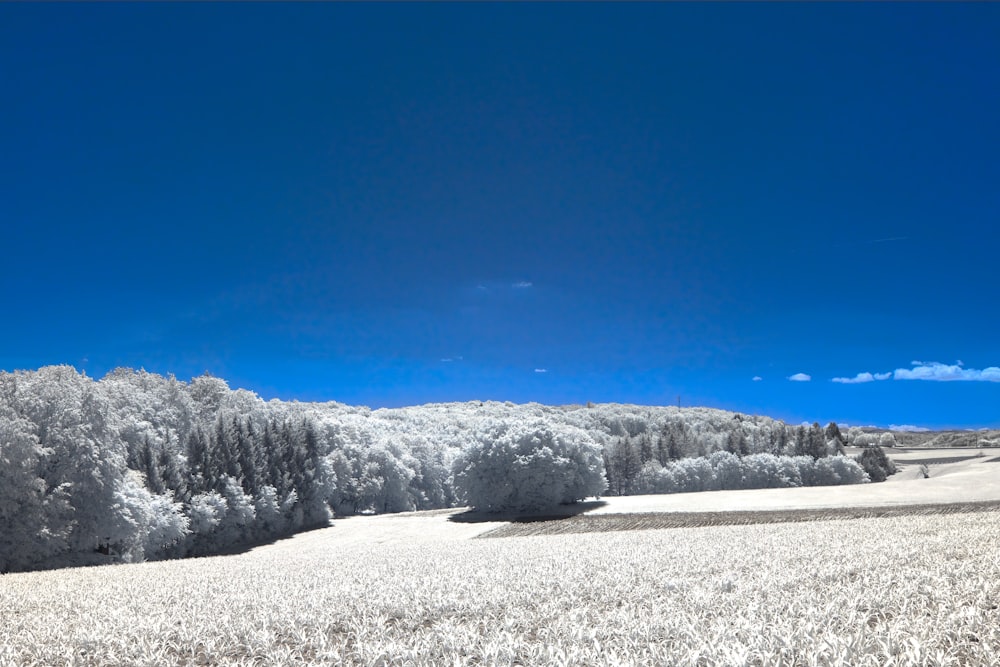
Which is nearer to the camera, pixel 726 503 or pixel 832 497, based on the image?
pixel 832 497

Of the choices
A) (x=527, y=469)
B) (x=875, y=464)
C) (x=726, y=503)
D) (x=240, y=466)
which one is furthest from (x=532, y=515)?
(x=875, y=464)

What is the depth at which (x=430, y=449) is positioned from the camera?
110312mm

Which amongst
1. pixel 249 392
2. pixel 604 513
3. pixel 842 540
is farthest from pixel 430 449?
pixel 842 540

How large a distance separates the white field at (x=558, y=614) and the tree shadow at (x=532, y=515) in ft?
142

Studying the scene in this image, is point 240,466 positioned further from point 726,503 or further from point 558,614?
point 558,614

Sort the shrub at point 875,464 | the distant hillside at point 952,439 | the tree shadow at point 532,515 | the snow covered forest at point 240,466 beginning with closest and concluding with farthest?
the snow covered forest at point 240,466 → the tree shadow at point 532,515 → the shrub at point 875,464 → the distant hillside at point 952,439

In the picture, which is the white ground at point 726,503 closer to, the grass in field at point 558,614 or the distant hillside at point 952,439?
the grass in field at point 558,614

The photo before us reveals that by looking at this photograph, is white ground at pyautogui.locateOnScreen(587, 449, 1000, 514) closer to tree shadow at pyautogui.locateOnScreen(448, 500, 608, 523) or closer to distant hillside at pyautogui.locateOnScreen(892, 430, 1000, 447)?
tree shadow at pyautogui.locateOnScreen(448, 500, 608, 523)

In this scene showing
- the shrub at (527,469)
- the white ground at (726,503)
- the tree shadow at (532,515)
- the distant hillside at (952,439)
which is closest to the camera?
the white ground at (726,503)

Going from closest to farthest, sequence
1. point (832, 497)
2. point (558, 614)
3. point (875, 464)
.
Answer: point (558, 614) < point (832, 497) < point (875, 464)

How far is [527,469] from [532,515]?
14.3 feet

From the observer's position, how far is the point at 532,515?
200 feet

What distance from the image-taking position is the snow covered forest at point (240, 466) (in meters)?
37.6

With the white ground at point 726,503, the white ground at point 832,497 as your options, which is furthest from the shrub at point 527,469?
the white ground at point 832,497
